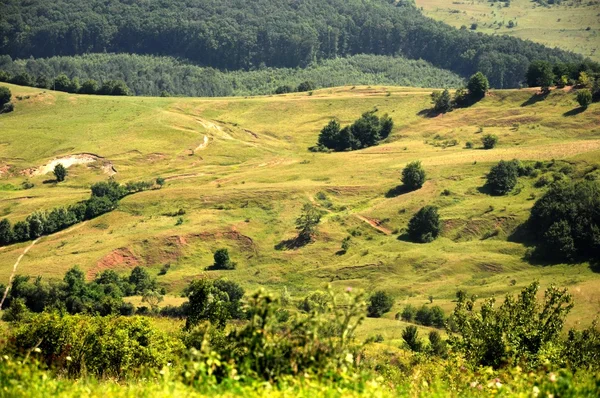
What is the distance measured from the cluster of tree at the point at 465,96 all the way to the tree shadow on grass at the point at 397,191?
135ft

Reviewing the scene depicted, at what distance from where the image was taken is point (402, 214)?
88875mm

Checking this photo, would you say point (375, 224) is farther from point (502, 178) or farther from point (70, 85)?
point (70, 85)

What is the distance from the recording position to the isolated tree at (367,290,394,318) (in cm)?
6519

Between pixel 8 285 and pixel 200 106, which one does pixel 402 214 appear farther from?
pixel 200 106

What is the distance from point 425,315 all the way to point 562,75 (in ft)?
270

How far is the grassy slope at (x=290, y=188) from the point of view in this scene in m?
76.4

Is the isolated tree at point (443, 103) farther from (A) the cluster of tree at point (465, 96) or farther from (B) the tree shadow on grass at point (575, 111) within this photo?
(B) the tree shadow on grass at point (575, 111)

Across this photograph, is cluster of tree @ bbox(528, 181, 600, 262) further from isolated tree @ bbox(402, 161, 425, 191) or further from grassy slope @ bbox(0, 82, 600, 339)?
isolated tree @ bbox(402, 161, 425, 191)

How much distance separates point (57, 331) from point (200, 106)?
11914cm

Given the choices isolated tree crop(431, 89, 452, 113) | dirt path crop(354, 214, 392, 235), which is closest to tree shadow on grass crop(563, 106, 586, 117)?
isolated tree crop(431, 89, 452, 113)

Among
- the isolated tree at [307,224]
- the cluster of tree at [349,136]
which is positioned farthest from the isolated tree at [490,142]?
the isolated tree at [307,224]

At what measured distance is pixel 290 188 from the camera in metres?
97.9

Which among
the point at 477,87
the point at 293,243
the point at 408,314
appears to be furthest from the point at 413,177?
the point at 477,87

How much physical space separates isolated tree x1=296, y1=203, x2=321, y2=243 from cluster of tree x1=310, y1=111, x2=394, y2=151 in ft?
121
